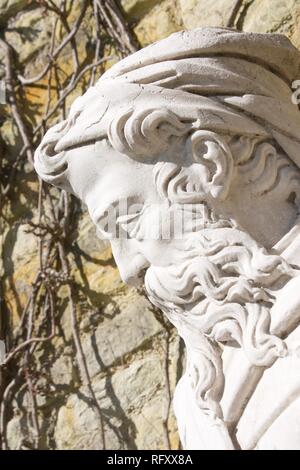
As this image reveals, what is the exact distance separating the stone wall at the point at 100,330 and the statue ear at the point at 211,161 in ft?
3.14

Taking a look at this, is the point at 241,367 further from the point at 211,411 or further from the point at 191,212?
the point at 191,212

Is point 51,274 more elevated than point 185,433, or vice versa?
point 51,274

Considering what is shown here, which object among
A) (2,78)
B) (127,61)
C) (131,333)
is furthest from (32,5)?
(127,61)

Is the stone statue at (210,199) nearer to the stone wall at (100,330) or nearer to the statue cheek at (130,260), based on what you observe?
the statue cheek at (130,260)

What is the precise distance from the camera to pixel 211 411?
1923 millimetres

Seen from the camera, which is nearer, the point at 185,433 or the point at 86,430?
the point at 185,433

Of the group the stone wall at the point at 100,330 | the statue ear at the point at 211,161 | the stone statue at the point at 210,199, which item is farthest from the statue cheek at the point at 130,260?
the stone wall at the point at 100,330

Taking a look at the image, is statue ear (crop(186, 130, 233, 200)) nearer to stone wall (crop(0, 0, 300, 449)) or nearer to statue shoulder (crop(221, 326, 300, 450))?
statue shoulder (crop(221, 326, 300, 450))

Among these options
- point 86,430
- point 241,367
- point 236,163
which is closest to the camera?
point 241,367

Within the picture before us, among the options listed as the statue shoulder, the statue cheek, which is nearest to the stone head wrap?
the statue cheek

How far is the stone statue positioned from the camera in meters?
1.88

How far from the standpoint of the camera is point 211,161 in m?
2.01

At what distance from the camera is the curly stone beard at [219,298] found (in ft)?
6.22

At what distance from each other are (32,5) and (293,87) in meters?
1.57
